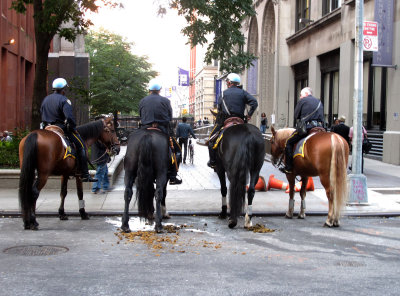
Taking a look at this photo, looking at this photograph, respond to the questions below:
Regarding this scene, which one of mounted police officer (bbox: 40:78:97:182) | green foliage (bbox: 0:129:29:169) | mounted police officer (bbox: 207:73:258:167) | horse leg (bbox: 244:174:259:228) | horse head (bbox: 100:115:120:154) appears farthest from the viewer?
green foliage (bbox: 0:129:29:169)

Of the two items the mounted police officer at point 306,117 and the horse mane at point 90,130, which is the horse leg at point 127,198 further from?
the mounted police officer at point 306,117

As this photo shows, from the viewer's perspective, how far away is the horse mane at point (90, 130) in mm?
11188

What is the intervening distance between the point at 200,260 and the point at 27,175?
3700 mm

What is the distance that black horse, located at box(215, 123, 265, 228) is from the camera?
9273 millimetres

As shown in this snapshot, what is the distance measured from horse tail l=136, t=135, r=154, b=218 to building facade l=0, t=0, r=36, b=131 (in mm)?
19721

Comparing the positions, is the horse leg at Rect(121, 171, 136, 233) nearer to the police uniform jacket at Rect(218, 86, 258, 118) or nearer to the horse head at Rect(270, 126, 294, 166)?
the police uniform jacket at Rect(218, 86, 258, 118)

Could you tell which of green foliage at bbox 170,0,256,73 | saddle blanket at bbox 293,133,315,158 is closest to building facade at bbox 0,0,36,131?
green foliage at bbox 170,0,256,73

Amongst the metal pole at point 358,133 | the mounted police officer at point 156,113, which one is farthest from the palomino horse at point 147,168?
the metal pole at point 358,133

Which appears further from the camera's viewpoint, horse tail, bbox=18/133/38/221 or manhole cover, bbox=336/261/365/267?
horse tail, bbox=18/133/38/221

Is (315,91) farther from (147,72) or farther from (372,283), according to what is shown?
(372,283)

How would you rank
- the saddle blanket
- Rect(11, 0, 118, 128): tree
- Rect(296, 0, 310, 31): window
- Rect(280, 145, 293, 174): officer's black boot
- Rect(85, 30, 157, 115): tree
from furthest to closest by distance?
Rect(85, 30, 157, 115): tree, Rect(296, 0, 310, 31): window, Rect(11, 0, 118, 128): tree, Rect(280, 145, 293, 174): officer's black boot, the saddle blanket

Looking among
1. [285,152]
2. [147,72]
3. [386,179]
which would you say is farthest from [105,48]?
[285,152]

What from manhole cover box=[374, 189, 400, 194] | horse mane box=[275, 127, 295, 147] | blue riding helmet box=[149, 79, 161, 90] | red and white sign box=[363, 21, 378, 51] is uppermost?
red and white sign box=[363, 21, 378, 51]

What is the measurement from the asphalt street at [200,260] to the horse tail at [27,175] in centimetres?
48
